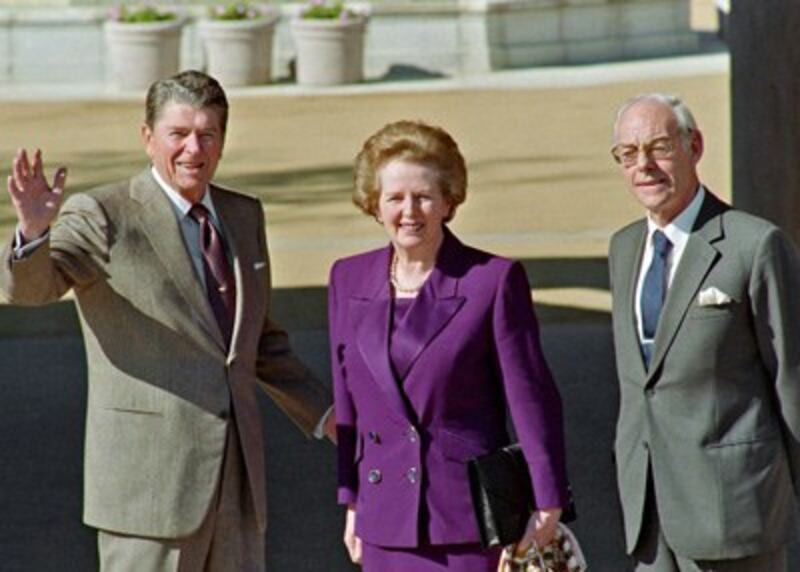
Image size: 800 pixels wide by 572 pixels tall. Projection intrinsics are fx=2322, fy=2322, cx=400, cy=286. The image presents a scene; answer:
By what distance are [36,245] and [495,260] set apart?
3.88ft

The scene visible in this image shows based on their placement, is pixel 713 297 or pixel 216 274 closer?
pixel 713 297

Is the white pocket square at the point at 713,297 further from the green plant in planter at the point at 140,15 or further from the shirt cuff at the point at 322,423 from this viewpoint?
the green plant in planter at the point at 140,15

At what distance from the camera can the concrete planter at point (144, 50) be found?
1112 inches

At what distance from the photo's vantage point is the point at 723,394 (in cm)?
599

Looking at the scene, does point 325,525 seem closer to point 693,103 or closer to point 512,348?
point 512,348

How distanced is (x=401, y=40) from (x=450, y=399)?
24.4m

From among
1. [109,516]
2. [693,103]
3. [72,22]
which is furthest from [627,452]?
[72,22]

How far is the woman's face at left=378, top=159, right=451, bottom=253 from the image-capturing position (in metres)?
5.82

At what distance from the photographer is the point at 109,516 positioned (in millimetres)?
6078

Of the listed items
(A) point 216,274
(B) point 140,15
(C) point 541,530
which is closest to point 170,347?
(A) point 216,274

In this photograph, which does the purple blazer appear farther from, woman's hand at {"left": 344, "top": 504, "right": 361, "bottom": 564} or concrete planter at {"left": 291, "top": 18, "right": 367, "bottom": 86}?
concrete planter at {"left": 291, "top": 18, "right": 367, "bottom": 86}

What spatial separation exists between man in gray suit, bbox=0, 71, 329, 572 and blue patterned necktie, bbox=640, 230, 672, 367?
102cm

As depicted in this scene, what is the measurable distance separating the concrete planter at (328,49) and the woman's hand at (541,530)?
22.6m

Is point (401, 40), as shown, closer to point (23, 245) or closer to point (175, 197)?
point (175, 197)
